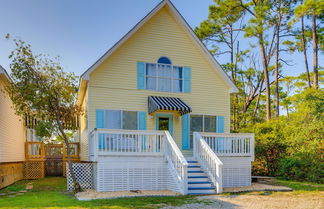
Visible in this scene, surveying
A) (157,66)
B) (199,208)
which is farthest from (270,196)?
(157,66)

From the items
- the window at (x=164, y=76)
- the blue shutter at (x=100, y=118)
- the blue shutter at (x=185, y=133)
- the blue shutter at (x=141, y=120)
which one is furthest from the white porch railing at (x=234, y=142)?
the blue shutter at (x=100, y=118)

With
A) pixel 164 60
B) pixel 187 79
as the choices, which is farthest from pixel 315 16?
pixel 164 60

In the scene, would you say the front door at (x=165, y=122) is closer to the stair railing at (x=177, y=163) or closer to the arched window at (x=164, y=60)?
the stair railing at (x=177, y=163)

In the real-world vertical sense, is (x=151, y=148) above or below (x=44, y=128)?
below

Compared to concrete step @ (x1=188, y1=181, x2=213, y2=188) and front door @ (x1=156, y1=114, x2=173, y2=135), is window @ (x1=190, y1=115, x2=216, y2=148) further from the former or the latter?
concrete step @ (x1=188, y1=181, x2=213, y2=188)

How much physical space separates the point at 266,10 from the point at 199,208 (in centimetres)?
2033

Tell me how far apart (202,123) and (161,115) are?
2378mm

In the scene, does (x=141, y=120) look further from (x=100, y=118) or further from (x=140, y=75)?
(x=140, y=75)

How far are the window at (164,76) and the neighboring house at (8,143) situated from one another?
6.49m

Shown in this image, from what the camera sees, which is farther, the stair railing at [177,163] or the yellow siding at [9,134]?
the yellow siding at [9,134]

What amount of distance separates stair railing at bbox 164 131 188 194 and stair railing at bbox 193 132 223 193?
137cm

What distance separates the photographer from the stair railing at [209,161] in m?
10.7

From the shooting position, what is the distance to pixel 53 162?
61.8 feet

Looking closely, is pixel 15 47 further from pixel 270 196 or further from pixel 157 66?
pixel 270 196
